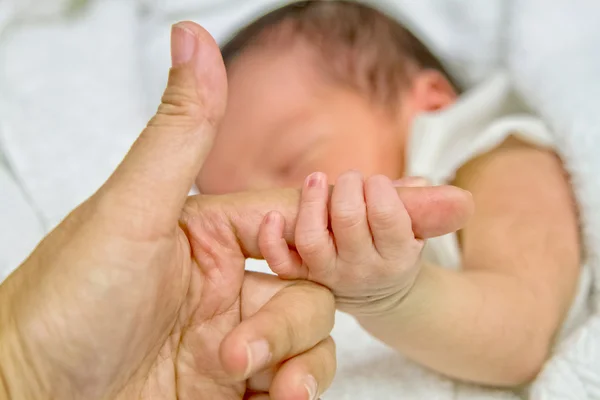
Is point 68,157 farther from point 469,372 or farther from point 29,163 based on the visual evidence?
point 469,372

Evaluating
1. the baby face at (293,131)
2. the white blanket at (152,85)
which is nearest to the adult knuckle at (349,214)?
the white blanket at (152,85)

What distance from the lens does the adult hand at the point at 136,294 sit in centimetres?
46

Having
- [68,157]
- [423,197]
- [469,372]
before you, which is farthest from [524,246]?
[68,157]

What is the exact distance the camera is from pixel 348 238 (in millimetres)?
527

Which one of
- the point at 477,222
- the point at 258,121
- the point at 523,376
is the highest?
the point at 258,121

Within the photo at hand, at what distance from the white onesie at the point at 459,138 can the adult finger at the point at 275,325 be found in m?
0.34

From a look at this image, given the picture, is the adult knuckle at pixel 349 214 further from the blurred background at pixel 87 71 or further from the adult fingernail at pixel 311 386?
the blurred background at pixel 87 71

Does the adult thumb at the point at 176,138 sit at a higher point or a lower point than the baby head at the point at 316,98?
higher

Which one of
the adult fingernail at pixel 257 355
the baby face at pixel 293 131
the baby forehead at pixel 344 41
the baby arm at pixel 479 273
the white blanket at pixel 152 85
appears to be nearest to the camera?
the adult fingernail at pixel 257 355

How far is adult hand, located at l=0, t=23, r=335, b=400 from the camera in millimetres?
460

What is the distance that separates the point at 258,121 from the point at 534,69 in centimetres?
45

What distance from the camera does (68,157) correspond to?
1075 mm

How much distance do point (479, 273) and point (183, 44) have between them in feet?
1.41

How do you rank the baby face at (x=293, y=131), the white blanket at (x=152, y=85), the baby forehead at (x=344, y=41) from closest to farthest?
1. the white blanket at (x=152, y=85)
2. the baby face at (x=293, y=131)
3. the baby forehead at (x=344, y=41)
